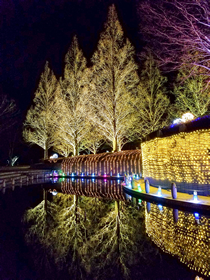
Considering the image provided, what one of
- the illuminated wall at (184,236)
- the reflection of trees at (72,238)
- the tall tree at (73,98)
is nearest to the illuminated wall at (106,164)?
the tall tree at (73,98)

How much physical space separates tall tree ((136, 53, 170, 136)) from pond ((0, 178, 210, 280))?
19267mm

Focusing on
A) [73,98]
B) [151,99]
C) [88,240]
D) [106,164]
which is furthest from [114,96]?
[88,240]

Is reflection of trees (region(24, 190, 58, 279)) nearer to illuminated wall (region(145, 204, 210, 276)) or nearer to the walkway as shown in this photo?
illuminated wall (region(145, 204, 210, 276))

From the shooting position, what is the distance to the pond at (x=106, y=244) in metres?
4.21

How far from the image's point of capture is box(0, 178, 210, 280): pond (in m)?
4.21

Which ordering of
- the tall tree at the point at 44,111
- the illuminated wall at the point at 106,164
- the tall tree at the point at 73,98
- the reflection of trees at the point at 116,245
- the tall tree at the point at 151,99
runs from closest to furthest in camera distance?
the reflection of trees at the point at 116,245
the illuminated wall at the point at 106,164
the tall tree at the point at 151,99
the tall tree at the point at 73,98
the tall tree at the point at 44,111

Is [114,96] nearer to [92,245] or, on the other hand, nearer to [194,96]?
[194,96]

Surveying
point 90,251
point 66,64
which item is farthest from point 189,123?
point 66,64

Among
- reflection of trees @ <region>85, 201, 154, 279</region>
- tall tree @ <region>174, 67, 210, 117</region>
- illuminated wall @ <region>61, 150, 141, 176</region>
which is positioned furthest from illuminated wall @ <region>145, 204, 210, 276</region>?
tall tree @ <region>174, 67, 210, 117</region>

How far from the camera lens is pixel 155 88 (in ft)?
91.5

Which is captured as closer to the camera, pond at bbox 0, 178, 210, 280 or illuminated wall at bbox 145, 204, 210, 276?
pond at bbox 0, 178, 210, 280

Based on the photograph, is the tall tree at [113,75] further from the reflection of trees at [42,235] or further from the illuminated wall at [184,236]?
the illuminated wall at [184,236]

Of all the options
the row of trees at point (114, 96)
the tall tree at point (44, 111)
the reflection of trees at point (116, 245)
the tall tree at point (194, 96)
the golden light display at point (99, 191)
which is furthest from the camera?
the tall tree at point (44, 111)

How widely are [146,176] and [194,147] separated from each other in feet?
18.9
